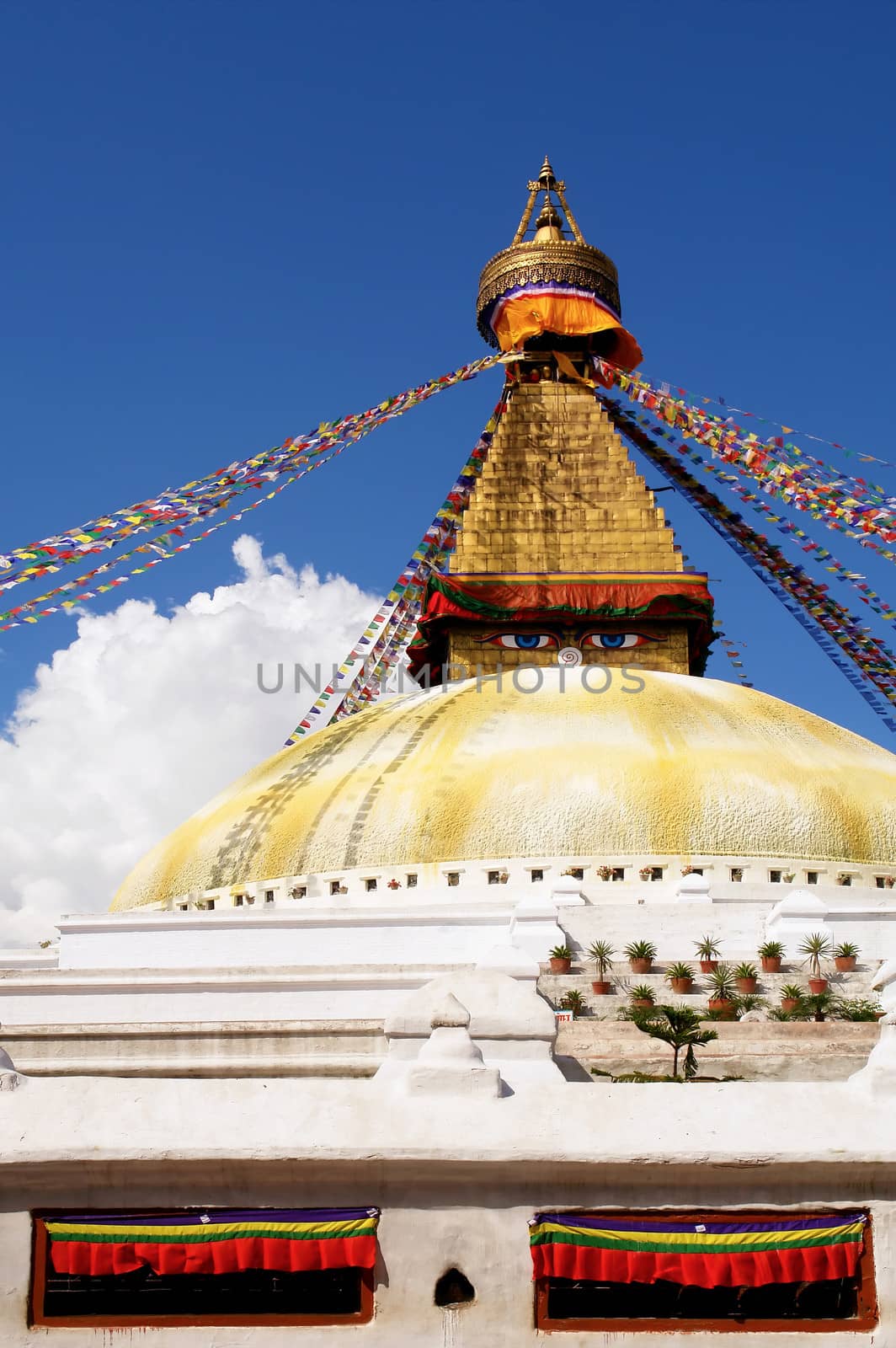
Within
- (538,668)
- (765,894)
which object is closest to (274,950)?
(765,894)

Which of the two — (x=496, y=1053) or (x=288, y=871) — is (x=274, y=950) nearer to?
(x=288, y=871)

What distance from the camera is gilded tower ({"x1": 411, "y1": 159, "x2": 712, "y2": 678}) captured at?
24.5 metres

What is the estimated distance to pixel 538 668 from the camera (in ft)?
73.7

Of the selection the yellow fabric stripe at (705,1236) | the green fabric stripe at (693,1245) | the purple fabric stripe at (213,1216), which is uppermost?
the purple fabric stripe at (213,1216)

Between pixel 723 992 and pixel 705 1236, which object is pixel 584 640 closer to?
pixel 723 992

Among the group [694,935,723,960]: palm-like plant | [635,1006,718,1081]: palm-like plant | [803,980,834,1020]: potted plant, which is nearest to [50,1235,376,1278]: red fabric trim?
[635,1006,718,1081]: palm-like plant

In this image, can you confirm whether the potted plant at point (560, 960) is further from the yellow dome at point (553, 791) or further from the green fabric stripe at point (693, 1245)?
the green fabric stripe at point (693, 1245)

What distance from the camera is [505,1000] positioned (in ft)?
21.2

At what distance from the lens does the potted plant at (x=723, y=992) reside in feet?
39.2

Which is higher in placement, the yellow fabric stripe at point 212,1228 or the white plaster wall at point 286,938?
the white plaster wall at point 286,938

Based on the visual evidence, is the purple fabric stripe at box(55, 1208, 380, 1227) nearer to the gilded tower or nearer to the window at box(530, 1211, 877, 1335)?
the window at box(530, 1211, 877, 1335)

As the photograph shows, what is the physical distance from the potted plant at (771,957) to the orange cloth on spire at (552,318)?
17.8 meters

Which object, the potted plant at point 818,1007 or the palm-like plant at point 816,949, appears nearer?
the potted plant at point 818,1007

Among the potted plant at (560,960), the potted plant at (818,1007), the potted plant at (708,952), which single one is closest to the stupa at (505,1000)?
the potted plant at (708,952)
